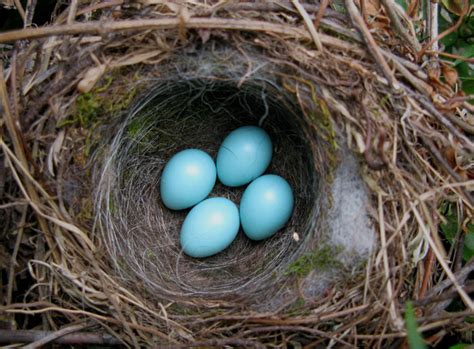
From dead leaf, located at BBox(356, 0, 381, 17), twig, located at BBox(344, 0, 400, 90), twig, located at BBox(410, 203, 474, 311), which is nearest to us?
twig, located at BBox(410, 203, 474, 311)

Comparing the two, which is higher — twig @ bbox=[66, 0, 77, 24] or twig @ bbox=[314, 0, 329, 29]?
twig @ bbox=[66, 0, 77, 24]

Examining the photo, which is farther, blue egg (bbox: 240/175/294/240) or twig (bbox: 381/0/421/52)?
blue egg (bbox: 240/175/294/240)

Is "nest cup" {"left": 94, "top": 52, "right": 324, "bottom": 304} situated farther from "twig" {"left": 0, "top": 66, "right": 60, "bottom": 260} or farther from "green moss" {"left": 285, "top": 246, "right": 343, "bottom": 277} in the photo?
"twig" {"left": 0, "top": 66, "right": 60, "bottom": 260}

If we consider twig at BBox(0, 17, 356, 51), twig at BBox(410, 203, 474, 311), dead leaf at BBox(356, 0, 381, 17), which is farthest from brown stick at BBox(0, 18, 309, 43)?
twig at BBox(410, 203, 474, 311)

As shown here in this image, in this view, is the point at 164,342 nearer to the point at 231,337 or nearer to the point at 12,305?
the point at 231,337

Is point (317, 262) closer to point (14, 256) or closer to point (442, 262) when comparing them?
point (442, 262)

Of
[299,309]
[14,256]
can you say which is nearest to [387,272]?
[299,309]
